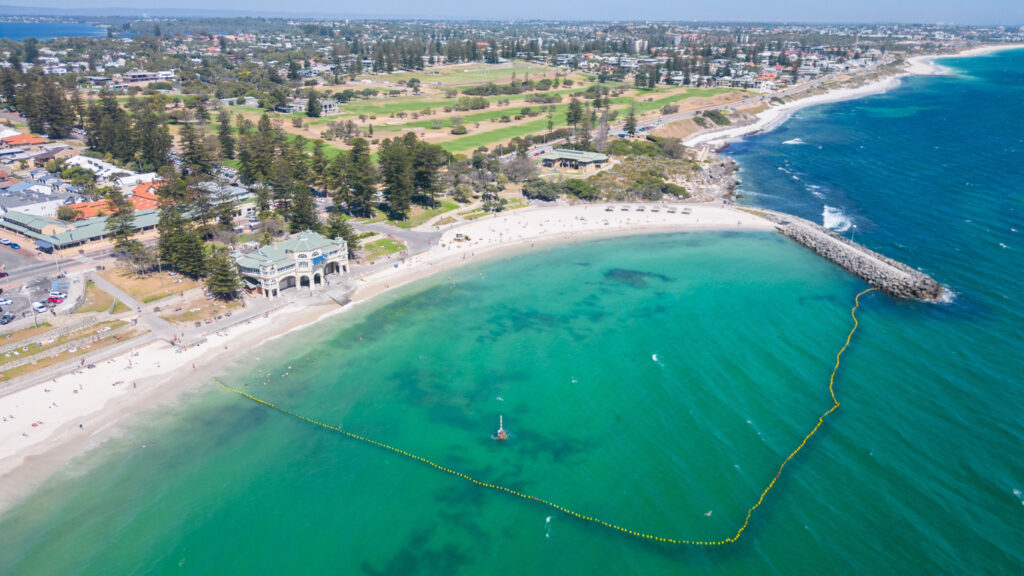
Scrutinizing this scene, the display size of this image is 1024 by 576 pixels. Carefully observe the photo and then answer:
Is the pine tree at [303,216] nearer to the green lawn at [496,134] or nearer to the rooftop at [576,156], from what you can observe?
the green lawn at [496,134]

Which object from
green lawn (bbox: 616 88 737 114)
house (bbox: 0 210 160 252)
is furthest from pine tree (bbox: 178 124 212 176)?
green lawn (bbox: 616 88 737 114)

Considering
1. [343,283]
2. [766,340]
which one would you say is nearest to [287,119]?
[343,283]

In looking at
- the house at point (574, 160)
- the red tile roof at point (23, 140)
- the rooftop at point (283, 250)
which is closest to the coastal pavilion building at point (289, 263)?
the rooftop at point (283, 250)

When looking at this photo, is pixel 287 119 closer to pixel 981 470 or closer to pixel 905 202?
pixel 905 202

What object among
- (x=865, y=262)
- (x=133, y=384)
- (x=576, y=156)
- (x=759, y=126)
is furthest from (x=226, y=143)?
(x=759, y=126)

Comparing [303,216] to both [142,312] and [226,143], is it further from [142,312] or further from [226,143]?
[226,143]

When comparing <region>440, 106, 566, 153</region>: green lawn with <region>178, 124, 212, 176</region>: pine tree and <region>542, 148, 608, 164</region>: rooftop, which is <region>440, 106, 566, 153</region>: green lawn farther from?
<region>178, 124, 212, 176</region>: pine tree
